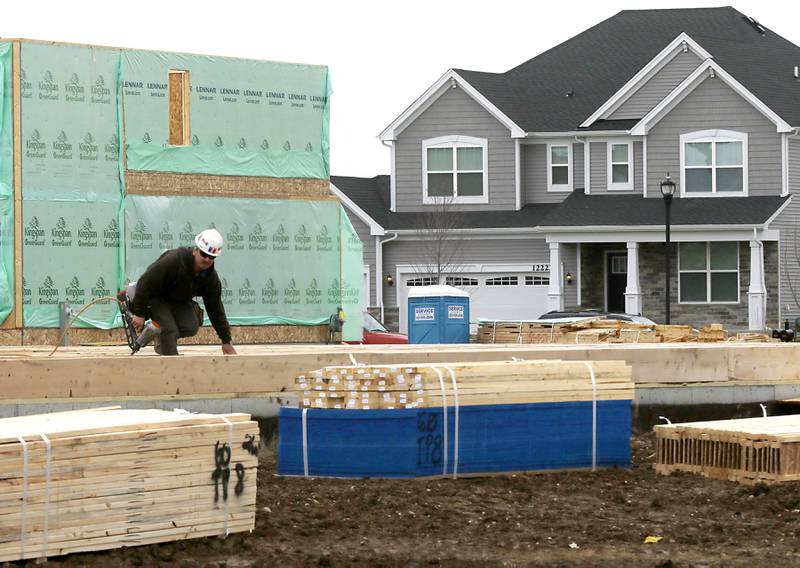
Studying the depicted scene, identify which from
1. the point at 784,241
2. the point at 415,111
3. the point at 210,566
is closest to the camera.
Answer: the point at 210,566

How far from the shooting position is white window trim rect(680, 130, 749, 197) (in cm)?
3884

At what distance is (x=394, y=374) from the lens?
40.1ft

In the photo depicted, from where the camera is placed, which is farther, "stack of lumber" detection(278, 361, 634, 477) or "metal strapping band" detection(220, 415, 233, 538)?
"stack of lumber" detection(278, 361, 634, 477)

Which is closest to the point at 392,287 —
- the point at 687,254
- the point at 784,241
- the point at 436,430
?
the point at 687,254

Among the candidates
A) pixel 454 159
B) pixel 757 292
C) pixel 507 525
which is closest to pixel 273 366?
pixel 507 525

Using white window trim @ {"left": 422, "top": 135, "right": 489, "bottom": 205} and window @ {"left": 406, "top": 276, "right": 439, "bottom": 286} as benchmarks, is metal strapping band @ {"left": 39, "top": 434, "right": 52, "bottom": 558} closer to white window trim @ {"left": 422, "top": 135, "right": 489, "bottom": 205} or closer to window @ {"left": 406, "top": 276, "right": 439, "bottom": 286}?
window @ {"left": 406, "top": 276, "right": 439, "bottom": 286}

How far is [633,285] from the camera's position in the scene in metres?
38.2

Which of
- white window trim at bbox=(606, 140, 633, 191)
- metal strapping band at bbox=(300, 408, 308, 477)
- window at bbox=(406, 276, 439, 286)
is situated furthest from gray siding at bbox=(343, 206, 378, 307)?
metal strapping band at bbox=(300, 408, 308, 477)

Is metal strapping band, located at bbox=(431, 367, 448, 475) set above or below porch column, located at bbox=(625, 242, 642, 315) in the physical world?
below

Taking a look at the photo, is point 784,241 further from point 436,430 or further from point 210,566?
point 210,566

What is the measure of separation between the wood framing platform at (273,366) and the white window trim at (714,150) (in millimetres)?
22871

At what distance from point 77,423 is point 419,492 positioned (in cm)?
322

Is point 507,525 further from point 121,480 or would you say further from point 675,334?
point 675,334

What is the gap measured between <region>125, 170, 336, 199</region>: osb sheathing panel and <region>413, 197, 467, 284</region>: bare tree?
565 inches
